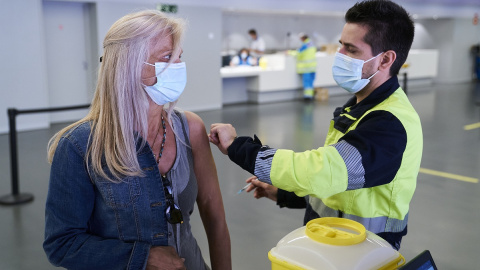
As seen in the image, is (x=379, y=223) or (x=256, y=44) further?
(x=256, y=44)

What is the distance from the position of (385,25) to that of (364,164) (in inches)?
23.6

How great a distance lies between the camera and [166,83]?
1.60 metres

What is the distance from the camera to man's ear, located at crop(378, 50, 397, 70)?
1815mm

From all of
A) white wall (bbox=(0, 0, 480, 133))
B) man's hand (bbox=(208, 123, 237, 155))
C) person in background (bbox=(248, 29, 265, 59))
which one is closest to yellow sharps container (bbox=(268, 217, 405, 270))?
man's hand (bbox=(208, 123, 237, 155))

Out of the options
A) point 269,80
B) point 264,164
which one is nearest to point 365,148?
point 264,164

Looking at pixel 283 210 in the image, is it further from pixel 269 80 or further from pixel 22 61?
pixel 269 80

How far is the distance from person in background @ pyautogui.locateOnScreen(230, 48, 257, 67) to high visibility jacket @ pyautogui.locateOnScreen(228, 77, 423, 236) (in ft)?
32.9

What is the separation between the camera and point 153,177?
4.77 feet

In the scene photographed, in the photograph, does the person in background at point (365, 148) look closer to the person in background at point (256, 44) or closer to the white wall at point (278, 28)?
the person in background at point (256, 44)

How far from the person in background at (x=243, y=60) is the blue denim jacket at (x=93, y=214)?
1042 centimetres

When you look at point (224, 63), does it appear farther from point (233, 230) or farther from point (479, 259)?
point (479, 259)

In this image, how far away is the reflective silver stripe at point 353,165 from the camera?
4.78 ft

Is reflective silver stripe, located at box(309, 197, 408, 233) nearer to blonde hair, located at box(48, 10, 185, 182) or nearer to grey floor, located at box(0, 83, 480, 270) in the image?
blonde hair, located at box(48, 10, 185, 182)

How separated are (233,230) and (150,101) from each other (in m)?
2.61
